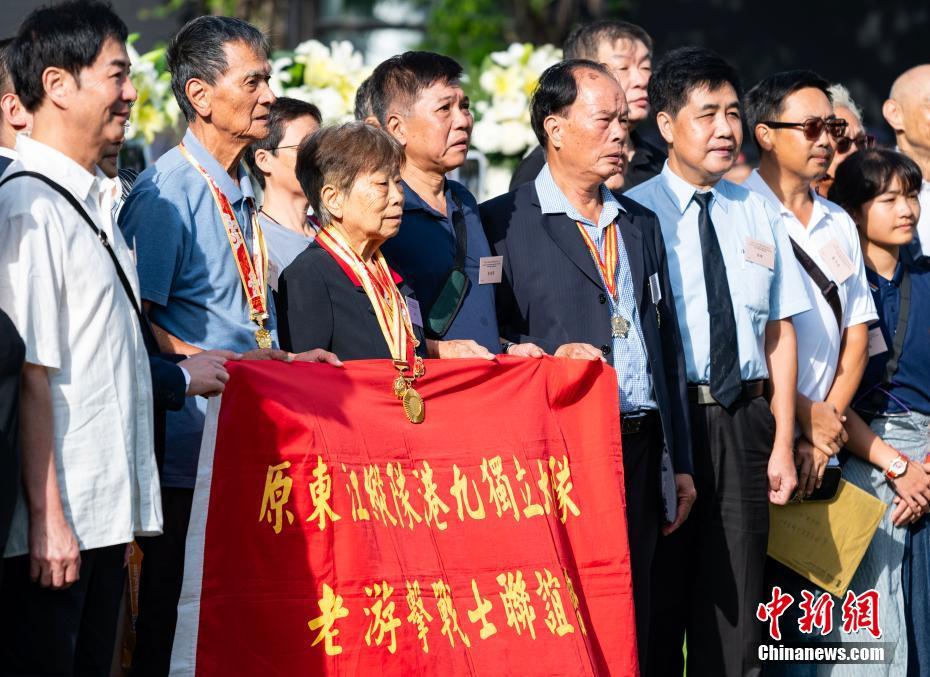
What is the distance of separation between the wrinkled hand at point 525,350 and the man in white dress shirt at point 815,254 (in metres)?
1.51

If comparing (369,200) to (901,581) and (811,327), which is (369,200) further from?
(901,581)

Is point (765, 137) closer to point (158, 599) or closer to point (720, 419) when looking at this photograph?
point (720, 419)

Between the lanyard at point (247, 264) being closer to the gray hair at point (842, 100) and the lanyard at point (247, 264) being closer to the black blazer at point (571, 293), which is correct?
the black blazer at point (571, 293)

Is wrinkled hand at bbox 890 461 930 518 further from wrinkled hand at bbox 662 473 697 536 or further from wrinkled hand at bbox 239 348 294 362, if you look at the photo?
wrinkled hand at bbox 239 348 294 362

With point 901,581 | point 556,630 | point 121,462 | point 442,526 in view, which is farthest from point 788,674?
point 121,462

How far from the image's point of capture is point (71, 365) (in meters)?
3.26

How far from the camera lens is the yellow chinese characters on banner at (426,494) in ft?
12.5


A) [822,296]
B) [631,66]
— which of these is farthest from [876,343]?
[631,66]

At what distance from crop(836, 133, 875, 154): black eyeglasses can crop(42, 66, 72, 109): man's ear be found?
388 centimetres

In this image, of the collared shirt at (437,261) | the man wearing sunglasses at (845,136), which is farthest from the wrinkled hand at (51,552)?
the man wearing sunglasses at (845,136)

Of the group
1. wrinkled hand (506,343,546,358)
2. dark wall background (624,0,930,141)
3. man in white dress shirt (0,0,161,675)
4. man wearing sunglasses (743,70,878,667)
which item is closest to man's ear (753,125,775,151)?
man wearing sunglasses (743,70,878,667)

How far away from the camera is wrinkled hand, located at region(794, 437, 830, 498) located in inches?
213

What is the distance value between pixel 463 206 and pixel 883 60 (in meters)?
9.01

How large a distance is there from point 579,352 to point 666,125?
4.56 ft
